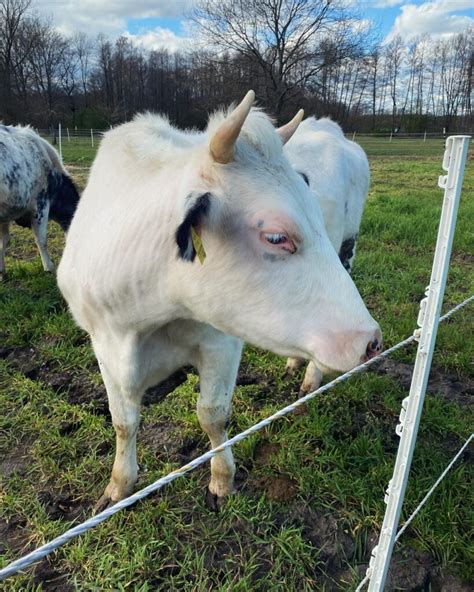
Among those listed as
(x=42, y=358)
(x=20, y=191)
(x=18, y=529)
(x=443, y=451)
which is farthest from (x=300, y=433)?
(x=20, y=191)

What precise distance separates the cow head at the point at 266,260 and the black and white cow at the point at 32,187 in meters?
4.80

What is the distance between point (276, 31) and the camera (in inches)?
1206

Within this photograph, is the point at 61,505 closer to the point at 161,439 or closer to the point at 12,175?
the point at 161,439

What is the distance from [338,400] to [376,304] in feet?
6.18

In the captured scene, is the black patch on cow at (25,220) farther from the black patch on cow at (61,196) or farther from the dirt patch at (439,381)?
the dirt patch at (439,381)

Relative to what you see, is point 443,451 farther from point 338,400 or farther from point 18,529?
point 18,529

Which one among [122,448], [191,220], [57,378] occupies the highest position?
[191,220]

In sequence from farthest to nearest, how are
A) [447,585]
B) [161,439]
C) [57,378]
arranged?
[57,378], [161,439], [447,585]

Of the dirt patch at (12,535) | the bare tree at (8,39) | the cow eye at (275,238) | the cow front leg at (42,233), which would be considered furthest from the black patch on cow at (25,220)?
the bare tree at (8,39)

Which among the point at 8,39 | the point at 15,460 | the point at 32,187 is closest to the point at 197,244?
the point at 15,460

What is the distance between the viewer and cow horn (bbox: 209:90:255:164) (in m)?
1.33

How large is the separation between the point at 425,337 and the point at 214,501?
4.95ft

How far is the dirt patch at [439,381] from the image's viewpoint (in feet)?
11.1

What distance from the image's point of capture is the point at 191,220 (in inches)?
59.7
